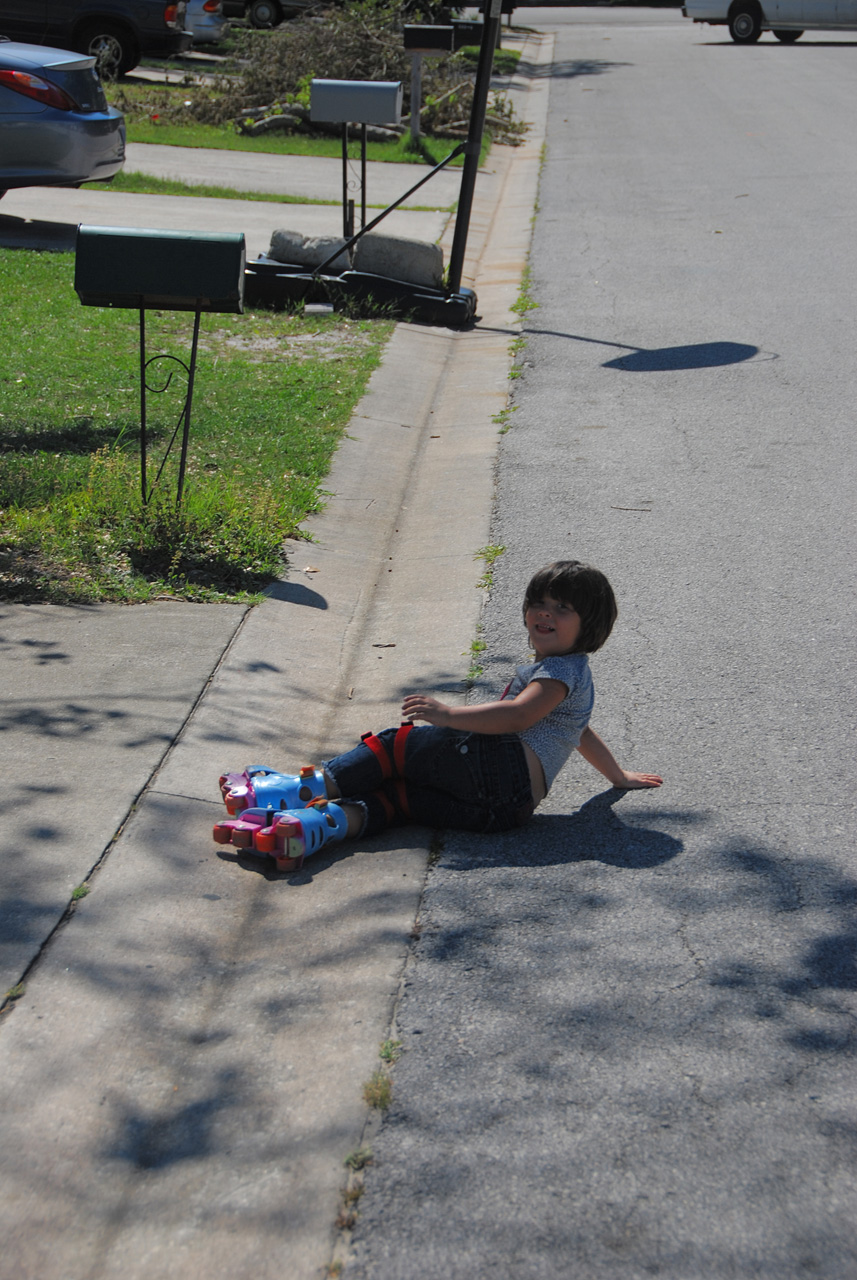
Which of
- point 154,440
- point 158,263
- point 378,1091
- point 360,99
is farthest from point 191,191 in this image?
point 378,1091

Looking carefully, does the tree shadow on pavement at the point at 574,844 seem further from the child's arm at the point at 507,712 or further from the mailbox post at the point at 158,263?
the mailbox post at the point at 158,263

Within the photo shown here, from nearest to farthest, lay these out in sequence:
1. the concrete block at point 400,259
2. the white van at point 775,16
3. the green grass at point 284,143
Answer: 1. the concrete block at point 400,259
2. the green grass at point 284,143
3. the white van at point 775,16

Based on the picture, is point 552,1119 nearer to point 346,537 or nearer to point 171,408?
point 346,537

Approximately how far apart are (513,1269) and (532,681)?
5.50ft

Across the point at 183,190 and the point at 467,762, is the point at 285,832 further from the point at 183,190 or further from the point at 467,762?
the point at 183,190

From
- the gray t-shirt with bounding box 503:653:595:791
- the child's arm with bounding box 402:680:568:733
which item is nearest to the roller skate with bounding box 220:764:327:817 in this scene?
the child's arm with bounding box 402:680:568:733

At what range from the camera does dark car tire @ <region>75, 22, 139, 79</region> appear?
18219 mm

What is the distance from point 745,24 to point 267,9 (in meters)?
11.6

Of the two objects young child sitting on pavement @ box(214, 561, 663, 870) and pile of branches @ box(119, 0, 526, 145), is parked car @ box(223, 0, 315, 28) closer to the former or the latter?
pile of branches @ box(119, 0, 526, 145)

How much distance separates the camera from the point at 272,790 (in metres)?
3.38

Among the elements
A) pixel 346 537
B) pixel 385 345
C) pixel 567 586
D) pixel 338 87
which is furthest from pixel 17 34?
pixel 567 586

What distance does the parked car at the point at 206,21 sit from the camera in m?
25.0

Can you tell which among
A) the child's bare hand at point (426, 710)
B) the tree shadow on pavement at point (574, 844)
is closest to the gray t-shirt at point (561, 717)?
the tree shadow on pavement at point (574, 844)

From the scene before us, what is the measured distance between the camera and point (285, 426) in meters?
6.89
